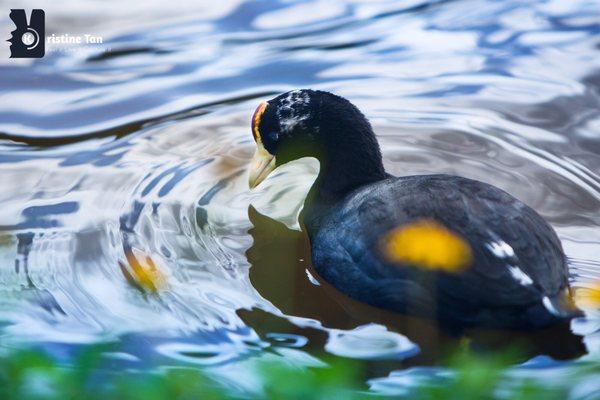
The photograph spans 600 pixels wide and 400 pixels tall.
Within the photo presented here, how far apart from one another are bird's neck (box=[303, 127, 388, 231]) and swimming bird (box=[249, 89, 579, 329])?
0.06 meters

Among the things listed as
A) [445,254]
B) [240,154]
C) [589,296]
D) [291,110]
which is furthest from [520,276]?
[240,154]

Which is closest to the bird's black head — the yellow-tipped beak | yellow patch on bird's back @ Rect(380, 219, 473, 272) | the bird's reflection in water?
the yellow-tipped beak

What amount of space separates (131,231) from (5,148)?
51.9 inches

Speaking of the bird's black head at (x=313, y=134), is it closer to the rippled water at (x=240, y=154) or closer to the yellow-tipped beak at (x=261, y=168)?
the yellow-tipped beak at (x=261, y=168)

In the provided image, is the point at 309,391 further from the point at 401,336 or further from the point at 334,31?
the point at 334,31

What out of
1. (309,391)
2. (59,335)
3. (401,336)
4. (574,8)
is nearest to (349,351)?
(401,336)

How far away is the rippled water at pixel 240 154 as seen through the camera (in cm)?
362

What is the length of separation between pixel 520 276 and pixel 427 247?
1.13 ft

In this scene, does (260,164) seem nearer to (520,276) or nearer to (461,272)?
(461,272)

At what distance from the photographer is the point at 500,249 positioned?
3.41m

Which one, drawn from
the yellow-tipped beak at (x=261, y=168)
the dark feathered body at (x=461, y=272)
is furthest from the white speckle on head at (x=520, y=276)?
the yellow-tipped beak at (x=261, y=168)

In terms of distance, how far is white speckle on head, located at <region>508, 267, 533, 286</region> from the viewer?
3338mm

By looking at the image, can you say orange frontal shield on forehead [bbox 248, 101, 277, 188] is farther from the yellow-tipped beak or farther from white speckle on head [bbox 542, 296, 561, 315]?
white speckle on head [bbox 542, 296, 561, 315]

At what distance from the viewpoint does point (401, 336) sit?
362cm
